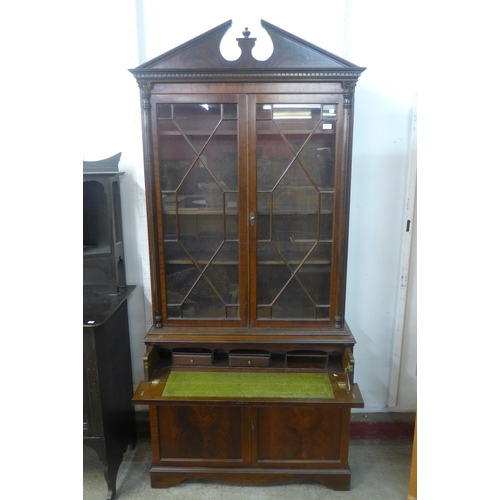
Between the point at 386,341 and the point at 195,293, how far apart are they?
104cm

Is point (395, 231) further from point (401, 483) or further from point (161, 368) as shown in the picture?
point (161, 368)

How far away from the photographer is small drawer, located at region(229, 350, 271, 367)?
1.63m

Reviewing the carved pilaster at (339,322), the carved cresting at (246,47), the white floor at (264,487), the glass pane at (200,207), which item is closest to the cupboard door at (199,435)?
the white floor at (264,487)

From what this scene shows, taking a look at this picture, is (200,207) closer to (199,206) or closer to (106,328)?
(199,206)

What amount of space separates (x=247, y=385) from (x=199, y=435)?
12.6 inches

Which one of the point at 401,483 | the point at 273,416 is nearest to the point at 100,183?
the point at 273,416

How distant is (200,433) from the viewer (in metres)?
1.61

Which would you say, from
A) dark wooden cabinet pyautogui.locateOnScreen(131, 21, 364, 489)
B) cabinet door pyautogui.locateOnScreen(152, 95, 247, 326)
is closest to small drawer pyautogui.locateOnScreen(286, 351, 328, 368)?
dark wooden cabinet pyautogui.locateOnScreen(131, 21, 364, 489)

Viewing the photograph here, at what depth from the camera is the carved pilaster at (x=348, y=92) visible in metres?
1.45

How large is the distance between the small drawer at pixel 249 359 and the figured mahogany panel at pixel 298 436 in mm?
185

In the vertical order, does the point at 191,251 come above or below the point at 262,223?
below

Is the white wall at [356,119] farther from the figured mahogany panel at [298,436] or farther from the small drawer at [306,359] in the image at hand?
the figured mahogany panel at [298,436]

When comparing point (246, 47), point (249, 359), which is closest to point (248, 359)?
point (249, 359)

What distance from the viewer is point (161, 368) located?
1.67 metres
